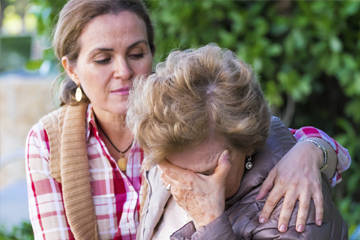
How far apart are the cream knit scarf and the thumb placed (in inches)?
32.9

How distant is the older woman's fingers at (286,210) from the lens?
1.44 meters

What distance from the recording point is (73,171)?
6.81ft

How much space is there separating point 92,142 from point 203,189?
3.15 ft

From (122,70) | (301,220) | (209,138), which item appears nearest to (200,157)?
(209,138)

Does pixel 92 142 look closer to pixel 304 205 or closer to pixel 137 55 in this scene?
pixel 137 55

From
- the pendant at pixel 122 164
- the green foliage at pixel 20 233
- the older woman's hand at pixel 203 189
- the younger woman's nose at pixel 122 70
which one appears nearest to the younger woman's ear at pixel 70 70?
the younger woman's nose at pixel 122 70

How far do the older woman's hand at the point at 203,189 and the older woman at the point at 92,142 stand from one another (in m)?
0.62

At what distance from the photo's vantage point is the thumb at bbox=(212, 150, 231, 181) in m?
1.51

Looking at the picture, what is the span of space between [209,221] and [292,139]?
1.98 feet

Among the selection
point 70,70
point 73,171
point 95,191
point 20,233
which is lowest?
point 20,233

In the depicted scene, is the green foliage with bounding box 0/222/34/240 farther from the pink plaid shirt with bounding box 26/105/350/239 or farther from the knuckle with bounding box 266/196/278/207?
the knuckle with bounding box 266/196/278/207

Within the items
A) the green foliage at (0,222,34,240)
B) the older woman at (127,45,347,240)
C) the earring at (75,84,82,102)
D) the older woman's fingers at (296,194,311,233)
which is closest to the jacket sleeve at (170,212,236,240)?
the older woman at (127,45,347,240)

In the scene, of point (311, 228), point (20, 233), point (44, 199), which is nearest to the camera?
point (311, 228)

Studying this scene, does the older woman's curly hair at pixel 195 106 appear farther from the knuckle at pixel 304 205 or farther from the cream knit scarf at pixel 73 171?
the cream knit scarf at pixel 73 171
